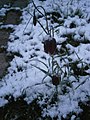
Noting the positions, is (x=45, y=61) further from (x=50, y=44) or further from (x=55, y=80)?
(x=50, y=44)

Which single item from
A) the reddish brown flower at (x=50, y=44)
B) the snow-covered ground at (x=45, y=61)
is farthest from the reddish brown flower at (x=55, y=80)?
the reddish brown flower at (x=50, y=44)

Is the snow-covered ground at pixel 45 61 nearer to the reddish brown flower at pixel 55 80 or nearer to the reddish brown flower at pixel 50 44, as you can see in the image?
the reddish brown flower at pixel 55 80

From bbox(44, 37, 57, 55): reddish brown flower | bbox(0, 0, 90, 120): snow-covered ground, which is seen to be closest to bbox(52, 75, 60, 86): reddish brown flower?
bbox(0, 0, 90, 120): snow-covered ground

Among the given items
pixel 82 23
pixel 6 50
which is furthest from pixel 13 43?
pixel 82 23

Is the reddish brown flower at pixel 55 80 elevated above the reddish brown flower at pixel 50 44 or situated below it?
below

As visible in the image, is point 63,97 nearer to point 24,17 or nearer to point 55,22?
point 55,22

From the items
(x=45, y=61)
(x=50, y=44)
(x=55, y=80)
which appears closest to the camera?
(x=50, y=44)

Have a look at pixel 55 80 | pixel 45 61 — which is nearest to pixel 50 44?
pixel 55 80

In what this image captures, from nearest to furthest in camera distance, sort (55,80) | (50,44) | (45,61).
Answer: (50,44) → (55,80) → (45,61)

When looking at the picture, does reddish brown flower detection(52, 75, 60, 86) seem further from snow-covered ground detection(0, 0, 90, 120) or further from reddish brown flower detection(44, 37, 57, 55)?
reddish brown flower detection(44, 37, 57, 55)

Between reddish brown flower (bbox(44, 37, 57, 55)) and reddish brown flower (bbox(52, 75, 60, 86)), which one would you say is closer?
reddish brown flower (bbox(44, 37, 57, 55))
